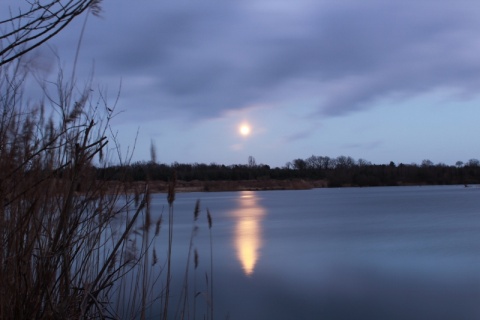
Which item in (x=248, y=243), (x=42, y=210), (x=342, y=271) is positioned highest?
(x=42, y=210)

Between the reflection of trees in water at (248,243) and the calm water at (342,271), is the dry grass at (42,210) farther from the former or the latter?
Answer: the reflection of trees in water at (248,243)

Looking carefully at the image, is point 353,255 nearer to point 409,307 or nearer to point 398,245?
point 398,245

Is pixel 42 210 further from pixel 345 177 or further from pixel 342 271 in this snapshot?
pixel 345 177

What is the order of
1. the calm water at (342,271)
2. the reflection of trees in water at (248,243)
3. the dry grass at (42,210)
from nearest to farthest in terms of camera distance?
the dry grass at (42,210) < the calm water at (342,271) < the reflection of trees in water at (248,243)

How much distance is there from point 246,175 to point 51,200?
Result: 54.5 m

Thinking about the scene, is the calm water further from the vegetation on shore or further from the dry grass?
the vegetation on shore

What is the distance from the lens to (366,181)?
63.0 metres

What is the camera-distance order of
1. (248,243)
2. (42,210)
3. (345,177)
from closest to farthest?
(42,210) → (248,243) → (345,177)

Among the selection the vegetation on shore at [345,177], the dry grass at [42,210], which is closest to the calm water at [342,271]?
the dry grass at [42,210]

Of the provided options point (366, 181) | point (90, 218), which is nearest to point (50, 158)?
point (90, 218)

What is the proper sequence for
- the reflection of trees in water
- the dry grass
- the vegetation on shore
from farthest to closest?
the vegetation on shore, the reflection of trees in water, the dry grass

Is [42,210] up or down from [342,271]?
up

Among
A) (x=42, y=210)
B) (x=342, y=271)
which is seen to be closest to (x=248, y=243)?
(x=342, y=271)

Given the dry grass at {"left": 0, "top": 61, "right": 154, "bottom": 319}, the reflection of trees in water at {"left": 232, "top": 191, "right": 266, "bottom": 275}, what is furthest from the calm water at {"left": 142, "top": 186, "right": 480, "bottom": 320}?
the dry grass at {"left": 0, "top": 61, "right": 154, "bottom": 319}
